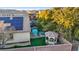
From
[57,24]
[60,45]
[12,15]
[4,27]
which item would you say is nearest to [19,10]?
[12,15]

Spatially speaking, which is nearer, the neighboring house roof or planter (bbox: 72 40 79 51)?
the neighboring house roof

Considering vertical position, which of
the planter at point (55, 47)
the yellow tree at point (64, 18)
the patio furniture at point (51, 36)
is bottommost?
the planter at point (55, 47)

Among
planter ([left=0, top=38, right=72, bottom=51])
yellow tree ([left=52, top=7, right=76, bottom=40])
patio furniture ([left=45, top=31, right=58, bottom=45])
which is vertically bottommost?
planter ([left=0, top=38, right=72, bottom=51])

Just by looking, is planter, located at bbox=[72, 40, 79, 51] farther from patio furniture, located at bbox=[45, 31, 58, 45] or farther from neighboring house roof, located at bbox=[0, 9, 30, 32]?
neighboring house roof, located at bbox=[0, 9, 30, 32]

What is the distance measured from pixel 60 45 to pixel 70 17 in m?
0.27

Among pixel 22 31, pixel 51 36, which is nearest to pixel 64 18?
pixel 51 36

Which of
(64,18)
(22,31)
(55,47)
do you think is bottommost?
(55,47)

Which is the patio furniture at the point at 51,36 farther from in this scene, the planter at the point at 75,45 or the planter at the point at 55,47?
the planter at the point at 75,45

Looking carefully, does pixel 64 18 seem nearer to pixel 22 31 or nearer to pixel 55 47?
pixel 55 47

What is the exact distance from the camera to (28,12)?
1.46 metres

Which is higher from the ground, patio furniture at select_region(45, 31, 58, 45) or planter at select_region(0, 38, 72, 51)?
patio furniture at select_region(45, 31, 58, 45)

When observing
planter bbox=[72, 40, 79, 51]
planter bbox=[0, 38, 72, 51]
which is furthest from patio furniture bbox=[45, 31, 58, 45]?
planter bbox=[72, 40, 79, 51]

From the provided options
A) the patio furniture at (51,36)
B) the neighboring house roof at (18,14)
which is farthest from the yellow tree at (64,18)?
the neighboring house roof at (18,14)
